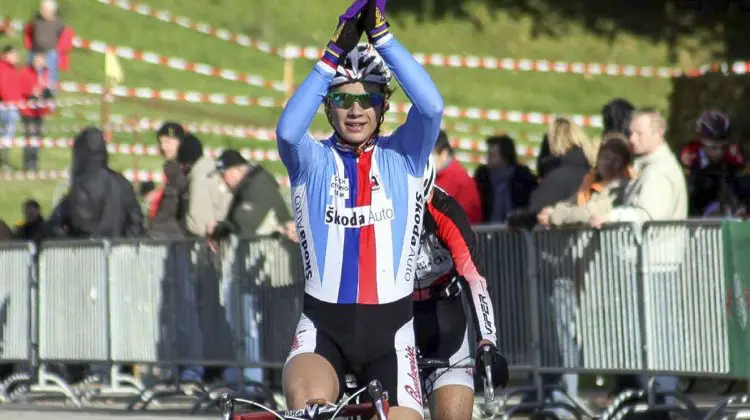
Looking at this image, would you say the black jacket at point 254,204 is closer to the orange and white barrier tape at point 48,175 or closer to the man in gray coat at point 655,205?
the man in gray coat at point 655,205

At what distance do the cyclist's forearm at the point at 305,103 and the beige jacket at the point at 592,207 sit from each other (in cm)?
507

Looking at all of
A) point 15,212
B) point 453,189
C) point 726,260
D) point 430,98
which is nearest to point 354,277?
point 430,98

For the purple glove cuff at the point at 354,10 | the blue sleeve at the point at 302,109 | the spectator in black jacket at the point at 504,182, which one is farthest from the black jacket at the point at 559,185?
the purple glove cuff at the point at 354,10

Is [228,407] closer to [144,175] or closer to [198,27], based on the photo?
[144,175]

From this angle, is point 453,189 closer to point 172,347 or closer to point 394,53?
point 172,347

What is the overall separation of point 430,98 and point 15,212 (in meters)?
17.2

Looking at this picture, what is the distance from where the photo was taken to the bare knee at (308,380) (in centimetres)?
734

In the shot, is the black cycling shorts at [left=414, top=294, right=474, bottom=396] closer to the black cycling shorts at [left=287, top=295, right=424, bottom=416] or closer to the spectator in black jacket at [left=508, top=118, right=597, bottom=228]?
the black cycling shorts at [left=287, top=295, right=424, bottom=416]

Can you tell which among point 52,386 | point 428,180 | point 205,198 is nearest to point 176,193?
point 205,198

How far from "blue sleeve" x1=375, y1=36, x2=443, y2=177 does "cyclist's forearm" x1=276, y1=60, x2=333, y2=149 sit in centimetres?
25

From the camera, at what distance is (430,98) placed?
7.79 metres

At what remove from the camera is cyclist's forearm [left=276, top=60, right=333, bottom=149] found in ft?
25.2

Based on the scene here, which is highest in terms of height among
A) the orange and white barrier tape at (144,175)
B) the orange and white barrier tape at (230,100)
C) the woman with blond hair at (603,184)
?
the orange and white barrier tape at (230,100)

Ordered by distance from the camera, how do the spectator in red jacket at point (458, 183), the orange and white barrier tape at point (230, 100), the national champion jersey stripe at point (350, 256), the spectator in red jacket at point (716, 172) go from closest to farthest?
the national champion jersey stripe at point (350, 256), the spectator in red jacket at point (458, 183), the spectator in red jacket at point (716, 172), the orange and white barrier tape at point (230, 100)
